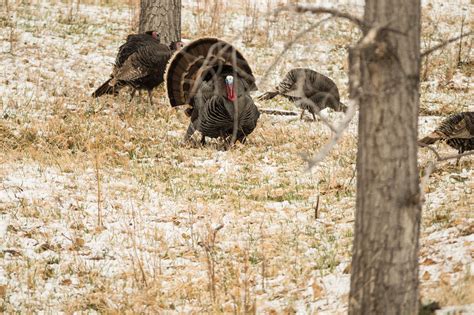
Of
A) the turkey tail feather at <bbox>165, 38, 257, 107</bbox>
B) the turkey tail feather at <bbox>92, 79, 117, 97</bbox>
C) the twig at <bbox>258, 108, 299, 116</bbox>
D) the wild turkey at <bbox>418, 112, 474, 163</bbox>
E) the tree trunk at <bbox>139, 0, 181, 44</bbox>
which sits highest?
the tree trunk at <bbox>139, 0, 181, 44</bbox>

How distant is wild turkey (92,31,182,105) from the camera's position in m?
10.0

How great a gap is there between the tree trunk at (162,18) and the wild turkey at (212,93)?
8.83 feet

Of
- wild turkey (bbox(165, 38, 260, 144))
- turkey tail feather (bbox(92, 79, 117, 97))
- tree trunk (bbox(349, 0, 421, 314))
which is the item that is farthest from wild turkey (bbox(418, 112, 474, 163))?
turkey tail feather (bbox(92, 79, 117, 97))

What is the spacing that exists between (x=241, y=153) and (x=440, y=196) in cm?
291

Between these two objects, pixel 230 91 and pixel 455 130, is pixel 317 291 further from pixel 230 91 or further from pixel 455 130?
pixel 230 91

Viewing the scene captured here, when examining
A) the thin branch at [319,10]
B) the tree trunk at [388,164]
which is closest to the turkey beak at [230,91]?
the tree trunk at [388,164]

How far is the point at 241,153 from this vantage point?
27.0 ft

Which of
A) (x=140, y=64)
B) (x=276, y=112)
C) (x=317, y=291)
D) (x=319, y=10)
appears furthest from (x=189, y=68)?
(x=319, y=10)

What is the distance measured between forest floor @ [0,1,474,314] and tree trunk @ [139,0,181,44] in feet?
3.32

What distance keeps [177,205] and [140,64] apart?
13.5 feet

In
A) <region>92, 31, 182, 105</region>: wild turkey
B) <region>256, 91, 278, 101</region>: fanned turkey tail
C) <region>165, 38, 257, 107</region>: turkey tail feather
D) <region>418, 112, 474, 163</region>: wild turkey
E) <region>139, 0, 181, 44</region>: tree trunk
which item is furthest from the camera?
<region>139, 0, 181, 44</region>: tree trunk

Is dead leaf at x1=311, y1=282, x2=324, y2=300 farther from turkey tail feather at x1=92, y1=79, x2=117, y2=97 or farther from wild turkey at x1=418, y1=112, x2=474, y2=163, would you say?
turkey tail feather at x1=92, y1=79, x2=117, y2=97

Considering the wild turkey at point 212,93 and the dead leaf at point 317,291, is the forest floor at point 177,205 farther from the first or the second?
the wild turkey at point 212,93

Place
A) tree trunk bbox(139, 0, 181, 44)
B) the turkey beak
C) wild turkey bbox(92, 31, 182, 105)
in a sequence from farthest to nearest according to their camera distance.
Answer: tree trunk bbox(139, 0, 181, 44) < wild turkey bbox(92, 31, 182, 105) < the turkey beak
